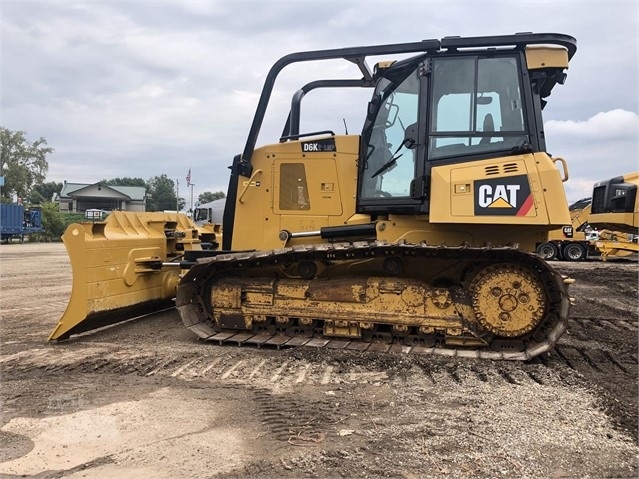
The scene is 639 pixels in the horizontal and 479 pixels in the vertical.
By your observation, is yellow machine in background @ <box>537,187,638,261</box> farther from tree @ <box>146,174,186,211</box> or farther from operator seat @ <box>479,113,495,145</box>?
tree @ <box>146,174,186,211</box>

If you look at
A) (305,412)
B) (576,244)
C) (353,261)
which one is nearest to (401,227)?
(353,261)

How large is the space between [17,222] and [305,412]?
35287mm

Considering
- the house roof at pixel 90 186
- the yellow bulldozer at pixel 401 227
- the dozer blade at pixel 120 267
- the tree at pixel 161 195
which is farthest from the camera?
the tree at pixel 161 195

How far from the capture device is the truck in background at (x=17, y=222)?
31703 millimetres

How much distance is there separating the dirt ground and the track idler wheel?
1.26 feet

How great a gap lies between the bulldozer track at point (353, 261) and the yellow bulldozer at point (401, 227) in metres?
0.02

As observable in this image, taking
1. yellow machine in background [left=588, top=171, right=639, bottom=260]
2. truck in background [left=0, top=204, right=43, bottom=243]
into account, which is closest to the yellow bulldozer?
yellow machine in background [left=588, top=171, right=639, bottom=260]

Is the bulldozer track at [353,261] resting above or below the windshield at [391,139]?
below

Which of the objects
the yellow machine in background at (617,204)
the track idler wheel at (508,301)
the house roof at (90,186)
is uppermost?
the house roof at (90,186)

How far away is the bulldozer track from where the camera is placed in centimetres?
479

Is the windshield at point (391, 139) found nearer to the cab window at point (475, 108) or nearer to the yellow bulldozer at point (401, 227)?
the yellow bulldozer at point (401, 227)

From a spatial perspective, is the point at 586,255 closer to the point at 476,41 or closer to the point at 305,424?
the point at 476,41

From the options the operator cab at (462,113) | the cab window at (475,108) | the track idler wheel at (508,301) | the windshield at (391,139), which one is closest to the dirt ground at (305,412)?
the track idler wheel at (508,301)

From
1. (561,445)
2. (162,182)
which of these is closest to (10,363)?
Answer: (561,445)
